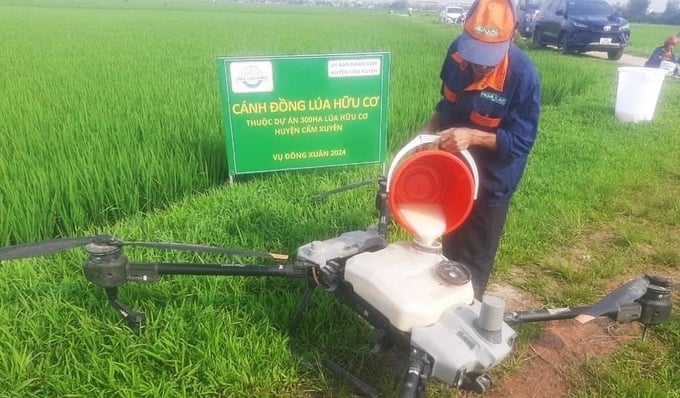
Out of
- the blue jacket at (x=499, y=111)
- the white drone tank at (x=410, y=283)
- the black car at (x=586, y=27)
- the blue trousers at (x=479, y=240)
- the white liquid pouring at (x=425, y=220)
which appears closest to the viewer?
the white drone tank at (x=410, y=283)

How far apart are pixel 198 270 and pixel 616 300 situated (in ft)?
4.32

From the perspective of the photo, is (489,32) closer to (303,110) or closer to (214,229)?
(214,229)

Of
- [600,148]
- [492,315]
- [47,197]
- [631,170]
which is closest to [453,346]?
[492,315]

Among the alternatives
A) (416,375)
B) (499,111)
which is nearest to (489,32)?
(499,111)

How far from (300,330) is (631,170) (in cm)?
397

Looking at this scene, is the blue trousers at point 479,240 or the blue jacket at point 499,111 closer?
the blue jacket at point 499,111

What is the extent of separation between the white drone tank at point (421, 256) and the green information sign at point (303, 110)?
2348mm

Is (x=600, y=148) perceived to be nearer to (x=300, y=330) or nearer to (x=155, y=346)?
(x=300, y=330)

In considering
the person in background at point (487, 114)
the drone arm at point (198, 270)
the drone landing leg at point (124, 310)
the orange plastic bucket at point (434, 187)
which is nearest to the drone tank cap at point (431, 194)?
the orange plastic bucket at point (434, 187)

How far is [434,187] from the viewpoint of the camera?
1.67 metres

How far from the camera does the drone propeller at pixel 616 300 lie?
1.47 meters

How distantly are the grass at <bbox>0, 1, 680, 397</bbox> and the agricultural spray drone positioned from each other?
1.37 ft

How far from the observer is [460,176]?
1.57 m

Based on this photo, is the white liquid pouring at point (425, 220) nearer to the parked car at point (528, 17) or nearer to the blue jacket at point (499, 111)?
the blue jacket at point (499, 111)
